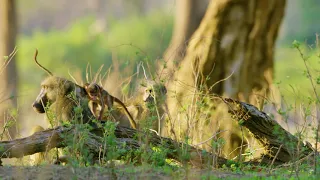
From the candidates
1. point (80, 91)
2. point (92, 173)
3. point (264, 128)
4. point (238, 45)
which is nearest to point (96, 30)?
point (238, 45)

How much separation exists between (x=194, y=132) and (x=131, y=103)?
0.88m

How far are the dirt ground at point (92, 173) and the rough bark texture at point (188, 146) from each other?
16cm

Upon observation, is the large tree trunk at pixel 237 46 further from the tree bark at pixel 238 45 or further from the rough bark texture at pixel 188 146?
the rough bark texture at pixel 188 146

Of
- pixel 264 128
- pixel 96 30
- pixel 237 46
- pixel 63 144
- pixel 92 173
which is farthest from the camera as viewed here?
pixel 96 30

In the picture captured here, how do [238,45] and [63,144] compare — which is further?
[238,45]

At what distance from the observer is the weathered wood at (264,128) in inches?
305

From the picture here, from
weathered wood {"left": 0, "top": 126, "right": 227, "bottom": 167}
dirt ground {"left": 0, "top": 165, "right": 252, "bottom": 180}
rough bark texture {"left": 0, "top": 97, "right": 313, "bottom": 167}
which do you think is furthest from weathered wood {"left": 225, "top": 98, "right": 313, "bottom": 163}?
dirt ground {"left": 0, "top": 165, "right": 252, "bottom": 180}

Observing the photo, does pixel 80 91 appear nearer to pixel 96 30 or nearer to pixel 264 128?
pixel 264 128

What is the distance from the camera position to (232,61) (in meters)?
11.4

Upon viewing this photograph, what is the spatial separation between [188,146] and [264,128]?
3.60ft

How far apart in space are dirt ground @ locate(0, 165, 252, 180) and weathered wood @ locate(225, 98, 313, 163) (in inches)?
49.0

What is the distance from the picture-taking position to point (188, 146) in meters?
7.18

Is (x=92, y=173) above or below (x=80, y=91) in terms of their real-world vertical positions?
below

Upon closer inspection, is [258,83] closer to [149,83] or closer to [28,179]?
[149,83]
